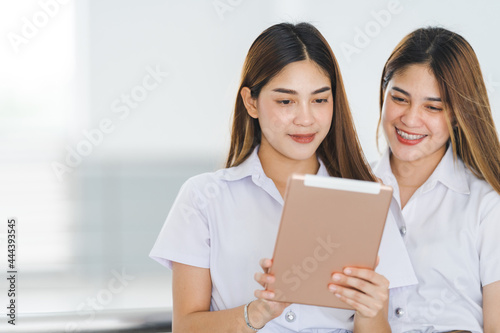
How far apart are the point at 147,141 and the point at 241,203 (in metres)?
2.68

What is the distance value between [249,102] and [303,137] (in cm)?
20

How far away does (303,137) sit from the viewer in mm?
1632

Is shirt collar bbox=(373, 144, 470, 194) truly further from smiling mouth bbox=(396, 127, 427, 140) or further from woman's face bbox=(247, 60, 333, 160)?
woman's face bbox=(247, 60, 333, 160)

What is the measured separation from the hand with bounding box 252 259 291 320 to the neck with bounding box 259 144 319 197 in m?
0.41

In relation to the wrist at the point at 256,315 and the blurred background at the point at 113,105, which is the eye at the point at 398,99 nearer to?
the wrist at the point at 256,315

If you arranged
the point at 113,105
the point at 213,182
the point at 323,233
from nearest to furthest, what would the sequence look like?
the point at 323,233 < the point at 213,182 < the point at 113,105

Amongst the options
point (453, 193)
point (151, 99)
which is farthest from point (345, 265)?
point (151, 99)

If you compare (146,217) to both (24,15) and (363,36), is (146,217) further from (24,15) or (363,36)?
(363,36)

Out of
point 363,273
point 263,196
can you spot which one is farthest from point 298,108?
point 363,273

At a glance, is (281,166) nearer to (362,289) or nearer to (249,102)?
(249,102)

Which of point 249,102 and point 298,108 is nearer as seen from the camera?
point 298,108

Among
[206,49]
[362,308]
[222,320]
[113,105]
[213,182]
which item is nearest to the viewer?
[362,308]

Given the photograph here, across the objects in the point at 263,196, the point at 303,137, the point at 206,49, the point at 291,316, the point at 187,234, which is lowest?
the point at 291,316

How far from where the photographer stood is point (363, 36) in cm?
358
